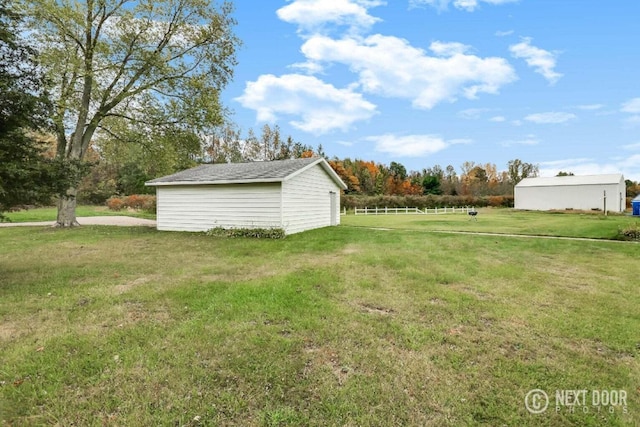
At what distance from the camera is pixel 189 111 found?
17.0 metres

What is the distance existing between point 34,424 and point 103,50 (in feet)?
56.4

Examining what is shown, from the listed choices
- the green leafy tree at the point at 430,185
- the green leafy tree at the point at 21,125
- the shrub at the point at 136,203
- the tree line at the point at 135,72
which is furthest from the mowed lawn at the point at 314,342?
the green leafy tree at the point at 430,185

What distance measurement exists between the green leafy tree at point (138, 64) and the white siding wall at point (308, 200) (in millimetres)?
5842

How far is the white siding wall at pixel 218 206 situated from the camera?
46.2 feet

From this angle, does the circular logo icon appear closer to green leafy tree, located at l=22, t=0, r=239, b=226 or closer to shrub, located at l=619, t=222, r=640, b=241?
shrub, located at l=619, t=222, r=640, b=241

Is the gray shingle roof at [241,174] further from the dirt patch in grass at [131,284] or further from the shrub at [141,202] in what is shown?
the shrub at [141,202]

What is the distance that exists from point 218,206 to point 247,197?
1614 millimetres

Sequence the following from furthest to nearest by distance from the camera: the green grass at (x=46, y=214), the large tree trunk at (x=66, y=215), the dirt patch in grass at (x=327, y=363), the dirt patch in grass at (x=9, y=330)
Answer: the green grass at (x=46, y=214), the large tree trunk at (x=66, y=215), the dirt patch in grass at (x=9, y=330), the dirt patch in grass at (x=327, y=363)

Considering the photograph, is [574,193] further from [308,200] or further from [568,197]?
[308,200]

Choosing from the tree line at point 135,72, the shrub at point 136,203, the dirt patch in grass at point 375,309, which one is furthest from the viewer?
the shrub at point 136,203

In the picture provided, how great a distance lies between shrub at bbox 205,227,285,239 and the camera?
44.4ft

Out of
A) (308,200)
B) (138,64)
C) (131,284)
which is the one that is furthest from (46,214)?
(131,284)

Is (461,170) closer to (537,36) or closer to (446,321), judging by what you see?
(537,36)

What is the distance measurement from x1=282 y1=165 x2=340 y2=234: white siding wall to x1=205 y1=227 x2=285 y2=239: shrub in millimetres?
541
